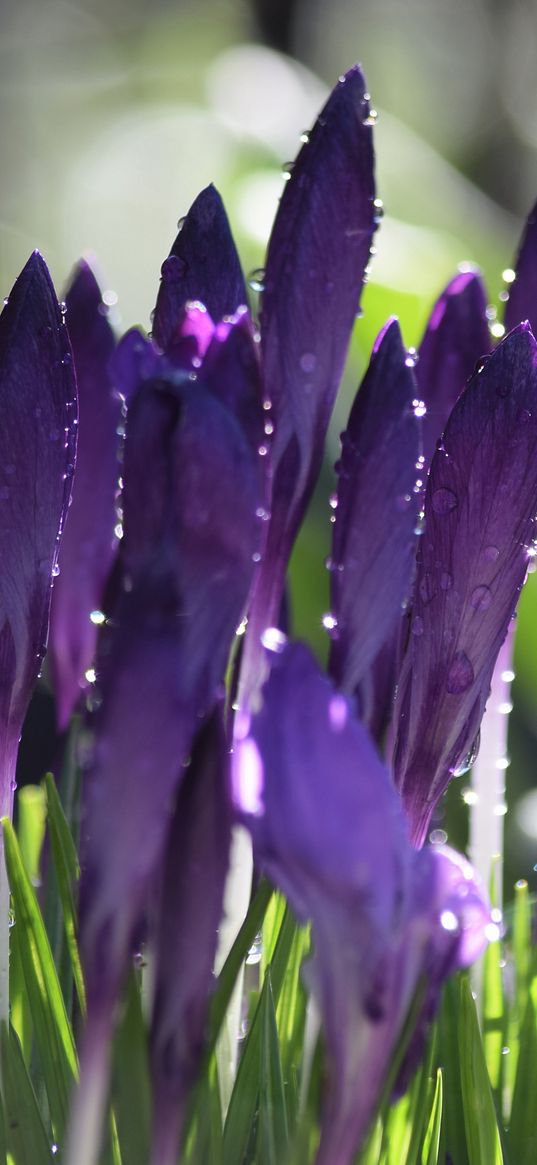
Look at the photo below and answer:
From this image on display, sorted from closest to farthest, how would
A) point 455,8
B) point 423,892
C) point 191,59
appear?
1. point 423,892
2. point 191,59
3. point 455,8

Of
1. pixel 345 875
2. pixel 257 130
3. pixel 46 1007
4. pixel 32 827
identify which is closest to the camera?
pixel 345 875

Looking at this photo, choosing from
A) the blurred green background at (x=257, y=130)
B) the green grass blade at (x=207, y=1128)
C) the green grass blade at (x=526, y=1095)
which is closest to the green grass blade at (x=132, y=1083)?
the green grass blade at (x=207, y=1128)

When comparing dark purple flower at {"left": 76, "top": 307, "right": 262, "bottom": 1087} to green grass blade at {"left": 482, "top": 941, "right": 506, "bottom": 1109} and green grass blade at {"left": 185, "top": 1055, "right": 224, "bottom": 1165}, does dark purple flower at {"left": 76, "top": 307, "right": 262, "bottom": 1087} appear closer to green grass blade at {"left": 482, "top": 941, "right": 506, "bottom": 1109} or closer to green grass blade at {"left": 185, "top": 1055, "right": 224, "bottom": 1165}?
green grass blade at {"left": 185, "top": 1055, "right": 224, "bottom": 1165}

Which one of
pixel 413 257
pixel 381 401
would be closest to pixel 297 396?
pixel 381 401

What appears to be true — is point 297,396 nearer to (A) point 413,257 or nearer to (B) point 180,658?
(B) point 180,658

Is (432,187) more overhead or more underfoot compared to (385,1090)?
more overhead

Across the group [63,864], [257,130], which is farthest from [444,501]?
[257,130]

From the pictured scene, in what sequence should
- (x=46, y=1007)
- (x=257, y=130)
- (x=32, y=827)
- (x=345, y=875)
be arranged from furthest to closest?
1. (x=257, y=130)
2. (x=32, y=827)
3. (x=46, y=1007)
4. (x=345, y=875)

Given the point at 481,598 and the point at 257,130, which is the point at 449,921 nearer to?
the point at 481,598
